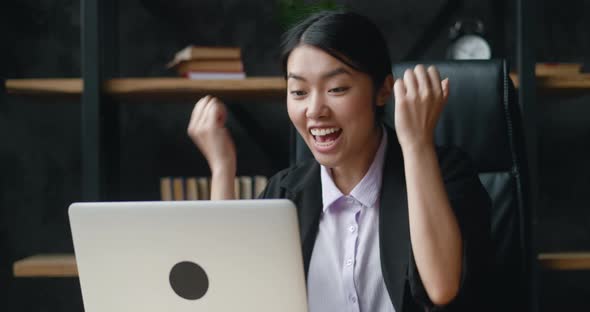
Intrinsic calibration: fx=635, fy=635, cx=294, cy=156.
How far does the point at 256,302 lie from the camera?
2.85 feet

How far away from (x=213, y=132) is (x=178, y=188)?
2.66ft

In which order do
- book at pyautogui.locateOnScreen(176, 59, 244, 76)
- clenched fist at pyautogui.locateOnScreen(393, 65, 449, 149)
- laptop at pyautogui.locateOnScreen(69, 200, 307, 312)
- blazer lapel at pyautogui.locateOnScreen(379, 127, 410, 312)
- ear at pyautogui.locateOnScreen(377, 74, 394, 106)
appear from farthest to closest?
1. book at pyautogui.locateOnScreen(176, 59, 244, 76)
2. ear at pyautogui.locateOnScreen(377, 74, 394, 106)
3. blazer lapel at pyautogui.locateOnScreen(379, 127, 410, 312)
4. clenched fist at pyautogui.locateOnScreen(393, 65, 449, 149)
5. laptop at pyautogui.locateOnScreen(69, 200, 307, 312)

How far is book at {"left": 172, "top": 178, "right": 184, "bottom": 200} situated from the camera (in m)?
2.09

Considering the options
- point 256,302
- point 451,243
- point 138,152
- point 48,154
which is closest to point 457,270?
point 451,243

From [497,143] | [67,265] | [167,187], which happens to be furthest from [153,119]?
[497,143]

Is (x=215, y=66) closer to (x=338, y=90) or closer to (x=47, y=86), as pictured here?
(x=47, y=86)

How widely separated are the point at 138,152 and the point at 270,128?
501mm

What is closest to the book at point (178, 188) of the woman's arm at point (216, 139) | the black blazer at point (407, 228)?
the woman's arm at point (216, 139)

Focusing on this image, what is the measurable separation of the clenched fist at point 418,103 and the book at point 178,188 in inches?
46.5

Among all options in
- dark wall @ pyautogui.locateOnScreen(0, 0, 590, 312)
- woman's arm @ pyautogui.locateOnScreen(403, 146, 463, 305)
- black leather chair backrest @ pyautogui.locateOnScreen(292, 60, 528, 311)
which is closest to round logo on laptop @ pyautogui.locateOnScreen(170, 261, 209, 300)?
woman's arm @ pyautogui.locateOnScreen(403, 146, 463, 305)

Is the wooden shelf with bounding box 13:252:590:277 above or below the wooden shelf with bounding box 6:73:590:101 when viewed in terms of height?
below

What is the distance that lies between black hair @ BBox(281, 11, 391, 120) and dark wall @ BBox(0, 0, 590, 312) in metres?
1.10

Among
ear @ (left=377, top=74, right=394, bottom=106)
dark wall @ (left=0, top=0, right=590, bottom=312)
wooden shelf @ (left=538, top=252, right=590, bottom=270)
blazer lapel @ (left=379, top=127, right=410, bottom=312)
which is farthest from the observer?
dark wall @ (left=0, top=0, right=590, bottom=312)

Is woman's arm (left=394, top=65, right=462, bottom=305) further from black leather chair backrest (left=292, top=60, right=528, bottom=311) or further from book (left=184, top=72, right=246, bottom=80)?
book (left=184, top=72, right=246, bottom=80)
